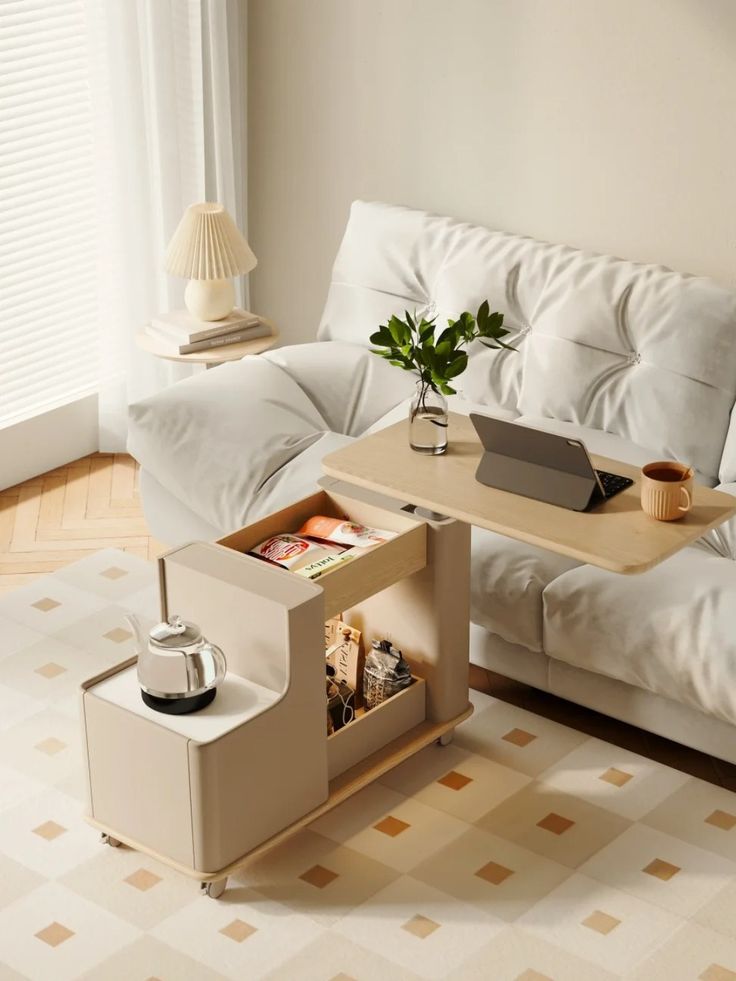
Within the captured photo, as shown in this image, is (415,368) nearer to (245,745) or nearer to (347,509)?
(347,509)

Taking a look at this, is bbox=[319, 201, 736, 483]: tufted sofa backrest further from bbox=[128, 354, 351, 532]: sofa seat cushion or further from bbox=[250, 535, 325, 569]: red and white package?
bbox=[250, 535, 325, 569]: red and white package

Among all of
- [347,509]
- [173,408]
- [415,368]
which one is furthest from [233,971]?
[173,408]

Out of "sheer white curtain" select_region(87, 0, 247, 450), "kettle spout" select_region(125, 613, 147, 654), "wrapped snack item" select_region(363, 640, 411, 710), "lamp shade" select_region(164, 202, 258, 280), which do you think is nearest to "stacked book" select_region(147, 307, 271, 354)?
"lamp shade" select_region(164, 202, 258, 280)

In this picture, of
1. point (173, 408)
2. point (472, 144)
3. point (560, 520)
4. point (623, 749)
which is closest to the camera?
point (560, 520)

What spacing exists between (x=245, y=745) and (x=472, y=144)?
208cm

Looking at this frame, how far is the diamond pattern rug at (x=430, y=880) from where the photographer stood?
2.42 metres

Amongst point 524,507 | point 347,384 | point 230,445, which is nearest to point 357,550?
point 524,507

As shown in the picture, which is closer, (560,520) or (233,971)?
(233,971)

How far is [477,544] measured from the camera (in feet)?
10.1

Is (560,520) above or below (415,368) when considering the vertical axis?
below

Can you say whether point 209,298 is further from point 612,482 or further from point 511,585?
point 612,482

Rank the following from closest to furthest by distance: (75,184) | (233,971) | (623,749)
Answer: (233,971) → (623,749) → (75,184)

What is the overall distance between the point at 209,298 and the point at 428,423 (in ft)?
4.17

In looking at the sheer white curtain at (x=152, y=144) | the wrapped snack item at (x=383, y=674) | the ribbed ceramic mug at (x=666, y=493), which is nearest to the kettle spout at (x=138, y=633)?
the wrapped snack item at (x=383, y=674)
